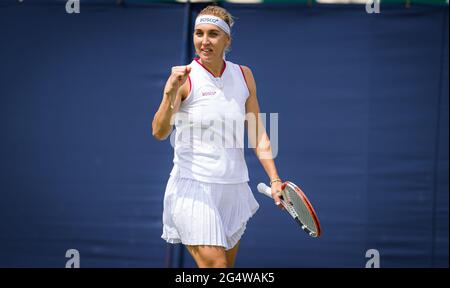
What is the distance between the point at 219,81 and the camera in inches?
140

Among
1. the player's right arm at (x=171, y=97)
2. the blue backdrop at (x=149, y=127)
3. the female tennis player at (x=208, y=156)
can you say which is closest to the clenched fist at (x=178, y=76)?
the player's right arm at (x=171, y=97)

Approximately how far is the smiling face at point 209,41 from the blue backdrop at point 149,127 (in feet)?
6.40

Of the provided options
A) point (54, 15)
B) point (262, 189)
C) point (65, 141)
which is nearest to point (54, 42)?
point (54, 15)

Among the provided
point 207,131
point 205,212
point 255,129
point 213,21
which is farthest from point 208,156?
point 213,21

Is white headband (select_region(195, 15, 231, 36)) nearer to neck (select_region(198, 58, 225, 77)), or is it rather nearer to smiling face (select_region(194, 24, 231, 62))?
smiling face (select_region(194, 24, 231, 62))

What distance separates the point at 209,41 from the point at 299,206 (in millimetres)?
935

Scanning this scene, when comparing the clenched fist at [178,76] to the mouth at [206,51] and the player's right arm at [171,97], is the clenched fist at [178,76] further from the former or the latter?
the mouth at [206,51]

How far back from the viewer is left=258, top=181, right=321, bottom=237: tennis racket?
3381 mm

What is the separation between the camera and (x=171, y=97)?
10.6 ft

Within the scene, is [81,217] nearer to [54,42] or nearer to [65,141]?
[65,141]

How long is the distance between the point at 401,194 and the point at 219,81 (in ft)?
8.16

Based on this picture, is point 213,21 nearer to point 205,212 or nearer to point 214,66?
point 214,66
